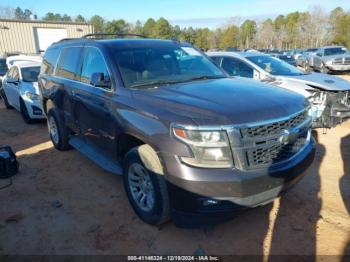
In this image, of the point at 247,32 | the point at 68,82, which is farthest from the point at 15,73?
the point at 247,32

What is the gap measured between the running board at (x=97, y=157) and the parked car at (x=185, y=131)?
2 centimetres

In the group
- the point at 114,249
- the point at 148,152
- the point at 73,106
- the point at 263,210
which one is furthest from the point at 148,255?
the point at 73,106

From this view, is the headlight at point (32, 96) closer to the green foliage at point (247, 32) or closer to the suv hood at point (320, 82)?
the suv hood at point (320, 82)

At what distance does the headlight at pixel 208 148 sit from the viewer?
2.81m

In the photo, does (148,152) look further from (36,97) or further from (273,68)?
(36,97)

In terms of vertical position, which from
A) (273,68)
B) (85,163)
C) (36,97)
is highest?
(273,68)

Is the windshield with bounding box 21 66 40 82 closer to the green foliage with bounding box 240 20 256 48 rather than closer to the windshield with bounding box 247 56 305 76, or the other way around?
the windshield with bounding box 247 56 305 76

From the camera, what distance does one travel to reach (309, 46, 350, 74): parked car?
2019 centimetres

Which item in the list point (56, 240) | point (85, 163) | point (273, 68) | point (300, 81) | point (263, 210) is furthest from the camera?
point (273, 68)

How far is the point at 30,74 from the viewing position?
9.29 m

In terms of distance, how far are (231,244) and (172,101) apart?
1611mm

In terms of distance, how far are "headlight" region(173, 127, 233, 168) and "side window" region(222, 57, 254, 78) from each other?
518cm

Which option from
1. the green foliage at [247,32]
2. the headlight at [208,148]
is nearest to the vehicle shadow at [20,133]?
the headlight at [208,148]

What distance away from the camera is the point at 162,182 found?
10.2ft
